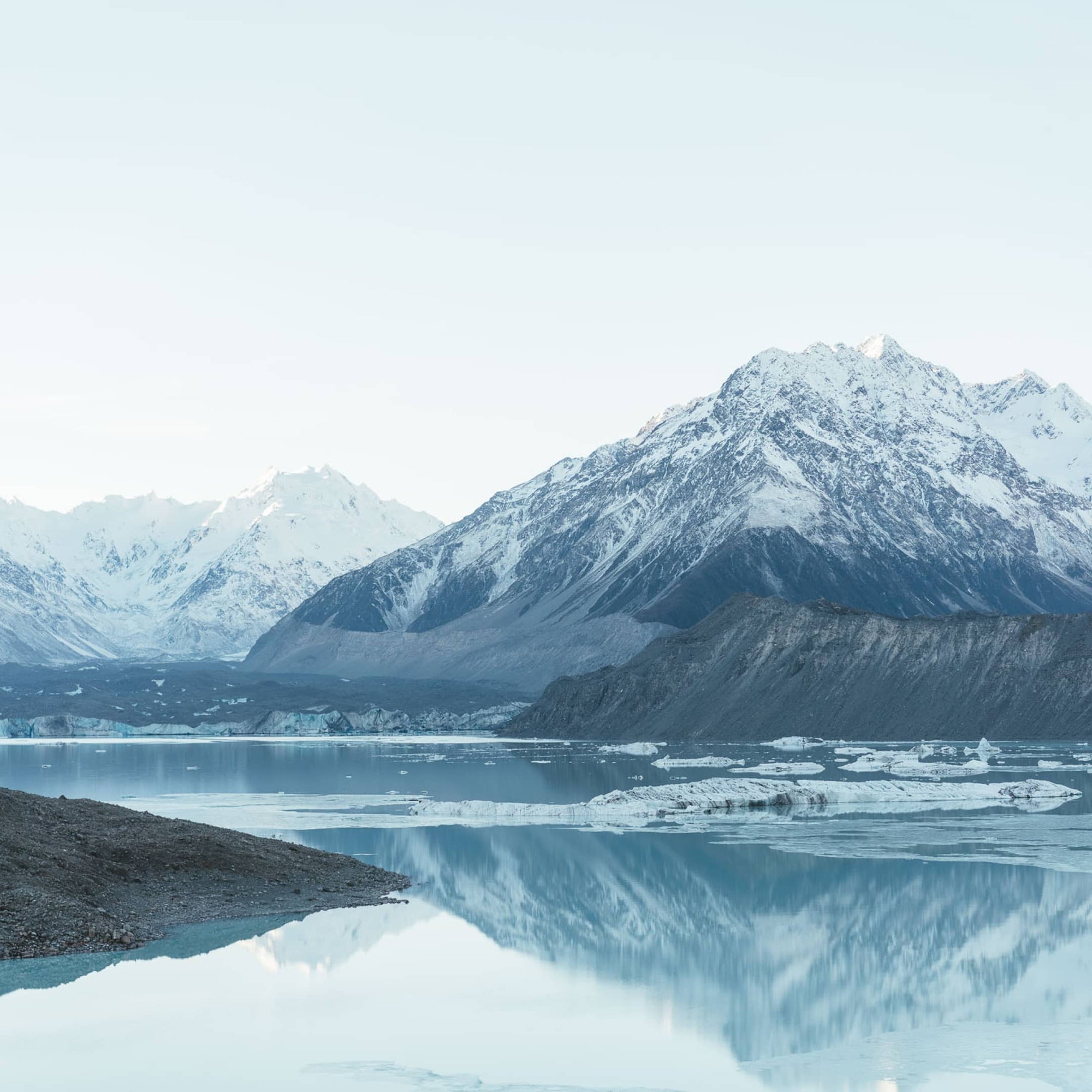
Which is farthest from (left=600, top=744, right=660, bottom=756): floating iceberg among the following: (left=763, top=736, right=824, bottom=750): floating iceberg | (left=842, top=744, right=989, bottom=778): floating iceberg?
(left=842, top=744, right=989, bottom=778): floating iceberg

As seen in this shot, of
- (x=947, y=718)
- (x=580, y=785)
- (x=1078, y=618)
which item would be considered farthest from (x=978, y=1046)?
(x=1078, y=618)

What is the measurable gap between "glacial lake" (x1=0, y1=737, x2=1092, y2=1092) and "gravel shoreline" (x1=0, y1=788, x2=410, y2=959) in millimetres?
1268

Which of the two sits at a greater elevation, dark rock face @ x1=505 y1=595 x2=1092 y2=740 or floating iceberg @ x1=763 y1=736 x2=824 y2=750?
dark rock face @ x1=505 y1=595 x2=1092 y2=740

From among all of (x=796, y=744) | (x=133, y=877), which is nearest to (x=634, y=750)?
(x=796, y=744)

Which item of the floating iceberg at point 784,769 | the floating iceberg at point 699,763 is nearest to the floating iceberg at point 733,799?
the floating iceberg at point 784,769

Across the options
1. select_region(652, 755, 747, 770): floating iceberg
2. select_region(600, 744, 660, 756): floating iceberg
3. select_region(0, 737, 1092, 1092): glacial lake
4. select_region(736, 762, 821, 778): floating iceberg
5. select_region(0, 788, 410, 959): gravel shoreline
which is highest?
select_region(0, 788, 410, 959): gravel shoreline

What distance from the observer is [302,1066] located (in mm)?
27797

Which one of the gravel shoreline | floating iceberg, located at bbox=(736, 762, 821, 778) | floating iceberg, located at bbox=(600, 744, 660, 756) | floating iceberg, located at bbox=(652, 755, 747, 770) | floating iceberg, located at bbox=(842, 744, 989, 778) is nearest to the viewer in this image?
the gravel shoreline

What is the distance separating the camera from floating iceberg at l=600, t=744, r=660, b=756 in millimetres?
134625

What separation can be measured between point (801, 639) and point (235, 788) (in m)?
75.5

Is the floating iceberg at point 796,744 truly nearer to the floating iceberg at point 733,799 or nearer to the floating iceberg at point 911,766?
the floating iceberg at point 911,766

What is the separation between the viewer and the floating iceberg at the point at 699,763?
110000 mm

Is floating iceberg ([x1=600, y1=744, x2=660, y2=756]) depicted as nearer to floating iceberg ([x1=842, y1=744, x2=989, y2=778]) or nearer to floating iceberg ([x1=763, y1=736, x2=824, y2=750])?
floating iceberg ([x1=763, y1=736, x2=824, y2=750])

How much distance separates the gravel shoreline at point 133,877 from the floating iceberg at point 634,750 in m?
80.4
